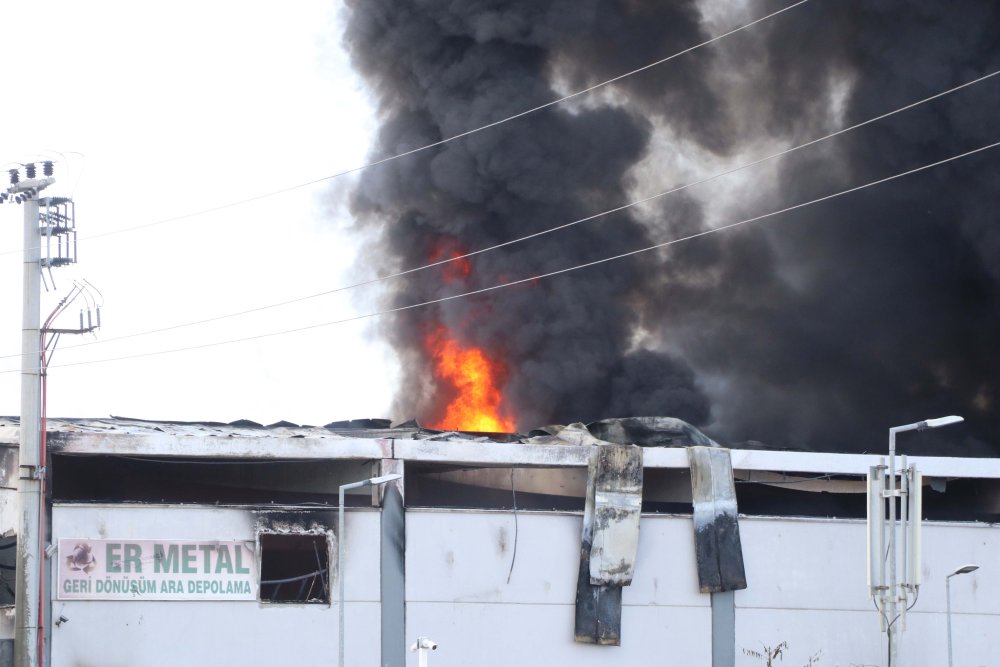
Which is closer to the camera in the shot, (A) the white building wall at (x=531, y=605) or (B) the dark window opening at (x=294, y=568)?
(A) the white building wall at (x=531, y=605)

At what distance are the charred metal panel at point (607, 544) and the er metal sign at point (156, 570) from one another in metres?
7.66

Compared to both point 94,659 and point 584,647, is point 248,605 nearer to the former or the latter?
point 94,659

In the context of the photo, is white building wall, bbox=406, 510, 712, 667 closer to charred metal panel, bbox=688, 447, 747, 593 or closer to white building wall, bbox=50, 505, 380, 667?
charred metal panel, bbox=688, 447, 747, 593

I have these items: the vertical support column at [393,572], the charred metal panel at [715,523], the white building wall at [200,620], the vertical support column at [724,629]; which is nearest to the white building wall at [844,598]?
the vertical support column at [724,629]

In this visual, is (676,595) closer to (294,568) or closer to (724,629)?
(724,629)

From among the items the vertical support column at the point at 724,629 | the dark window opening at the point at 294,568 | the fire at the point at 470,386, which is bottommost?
the vertical support column at the point at 724,629

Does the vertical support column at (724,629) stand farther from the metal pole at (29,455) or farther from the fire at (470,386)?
the fire at (470,386)

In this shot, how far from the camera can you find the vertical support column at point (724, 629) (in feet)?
103

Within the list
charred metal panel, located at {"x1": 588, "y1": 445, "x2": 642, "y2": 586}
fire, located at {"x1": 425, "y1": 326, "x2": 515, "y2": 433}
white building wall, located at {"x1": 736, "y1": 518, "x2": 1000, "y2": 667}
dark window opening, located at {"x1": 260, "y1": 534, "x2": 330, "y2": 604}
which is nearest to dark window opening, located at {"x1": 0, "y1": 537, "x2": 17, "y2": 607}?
dark window opening, located at {"x1": 260, "y1": 534, "x2": 330, "y2": 604}

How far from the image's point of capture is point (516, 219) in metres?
50.1

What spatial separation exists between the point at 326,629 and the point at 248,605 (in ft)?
6.03

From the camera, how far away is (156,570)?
29.7 metres

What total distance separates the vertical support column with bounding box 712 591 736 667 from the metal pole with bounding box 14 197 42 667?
50.1 ft

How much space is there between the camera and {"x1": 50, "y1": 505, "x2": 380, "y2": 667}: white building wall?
29266 mm
